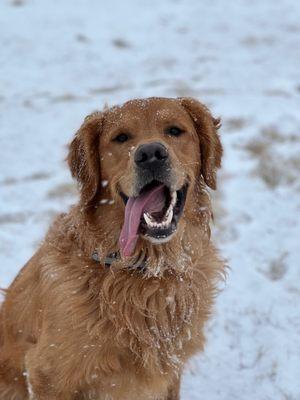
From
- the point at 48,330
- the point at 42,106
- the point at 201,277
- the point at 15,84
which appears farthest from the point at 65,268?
the point at 15,84

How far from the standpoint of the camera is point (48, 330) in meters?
3.62

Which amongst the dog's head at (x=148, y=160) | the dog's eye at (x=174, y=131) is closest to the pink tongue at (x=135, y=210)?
the dog's head at (x=148, y=160)

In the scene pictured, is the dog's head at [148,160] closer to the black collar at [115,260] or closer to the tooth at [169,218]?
the tooth at [169,218]

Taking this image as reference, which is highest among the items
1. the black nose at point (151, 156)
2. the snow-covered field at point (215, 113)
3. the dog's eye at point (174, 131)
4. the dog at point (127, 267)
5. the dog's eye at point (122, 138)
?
the black nose at point (151, 156)

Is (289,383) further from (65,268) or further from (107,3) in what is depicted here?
(107,3)

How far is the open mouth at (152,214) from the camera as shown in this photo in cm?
340

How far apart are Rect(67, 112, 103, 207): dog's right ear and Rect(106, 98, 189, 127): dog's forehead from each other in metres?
0.12

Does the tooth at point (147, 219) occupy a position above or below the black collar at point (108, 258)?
above

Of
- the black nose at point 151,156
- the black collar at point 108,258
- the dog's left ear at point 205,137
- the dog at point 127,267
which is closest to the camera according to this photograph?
the black nose at point 151,156

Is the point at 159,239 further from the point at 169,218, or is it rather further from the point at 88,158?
the point at 88,158

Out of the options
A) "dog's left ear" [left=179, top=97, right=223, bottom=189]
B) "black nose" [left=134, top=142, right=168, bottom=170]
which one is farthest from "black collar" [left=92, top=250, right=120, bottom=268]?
"dog's left ear" [left=179, top=97, right=223, bottom=189]

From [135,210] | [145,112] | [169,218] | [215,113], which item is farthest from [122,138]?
[215,113]

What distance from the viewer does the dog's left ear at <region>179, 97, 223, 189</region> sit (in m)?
3.96

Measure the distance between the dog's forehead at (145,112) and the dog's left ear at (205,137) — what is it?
13 cm
